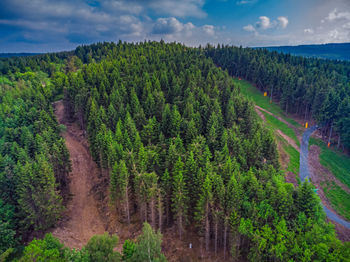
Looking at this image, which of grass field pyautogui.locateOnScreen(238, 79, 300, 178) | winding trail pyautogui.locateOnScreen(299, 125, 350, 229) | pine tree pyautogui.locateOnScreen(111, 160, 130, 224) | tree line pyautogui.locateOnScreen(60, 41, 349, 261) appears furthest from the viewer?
grass field pyautogui.locateOnScreen(238, 79, 300, 178)

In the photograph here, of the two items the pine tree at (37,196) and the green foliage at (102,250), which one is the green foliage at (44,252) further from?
the pine tree at (37,196)

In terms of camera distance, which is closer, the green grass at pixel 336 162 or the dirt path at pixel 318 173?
the dirt path at pixel 318 173

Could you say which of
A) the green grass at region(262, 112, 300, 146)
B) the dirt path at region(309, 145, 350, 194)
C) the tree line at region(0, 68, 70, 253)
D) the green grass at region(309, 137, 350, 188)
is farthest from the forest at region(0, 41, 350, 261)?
the green grass at region(262, 112, 300, 146)

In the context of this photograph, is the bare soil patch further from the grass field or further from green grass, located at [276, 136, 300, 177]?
the grass field

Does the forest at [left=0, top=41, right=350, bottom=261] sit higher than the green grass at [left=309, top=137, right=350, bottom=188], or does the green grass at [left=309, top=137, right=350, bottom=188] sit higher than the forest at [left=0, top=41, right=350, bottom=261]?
the forest at [left=0, top=41, right=350, bottom=261]

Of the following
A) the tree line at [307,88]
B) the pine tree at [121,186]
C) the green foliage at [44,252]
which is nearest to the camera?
the green foliage at [44,252]

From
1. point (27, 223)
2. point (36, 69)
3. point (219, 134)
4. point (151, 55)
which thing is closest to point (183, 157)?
point (219, 134)

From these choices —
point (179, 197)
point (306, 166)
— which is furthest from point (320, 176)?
point (179, 197)

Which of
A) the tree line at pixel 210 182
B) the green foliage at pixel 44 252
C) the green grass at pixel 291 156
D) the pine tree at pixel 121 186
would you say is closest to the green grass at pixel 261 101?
the green grass at pixel 291 156
